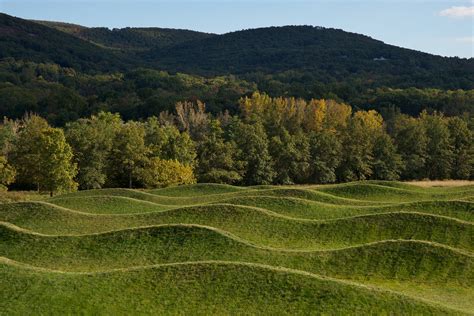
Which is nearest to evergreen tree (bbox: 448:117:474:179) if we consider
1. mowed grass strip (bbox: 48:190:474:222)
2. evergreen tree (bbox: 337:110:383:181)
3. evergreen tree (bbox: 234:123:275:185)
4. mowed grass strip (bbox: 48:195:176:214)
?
evergreen tree (bbox: 337:110:383:181)

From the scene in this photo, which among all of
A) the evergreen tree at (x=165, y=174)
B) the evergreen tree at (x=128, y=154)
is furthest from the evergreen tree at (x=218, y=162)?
the evergreen tree at (x=128, y=154)

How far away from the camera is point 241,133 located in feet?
254

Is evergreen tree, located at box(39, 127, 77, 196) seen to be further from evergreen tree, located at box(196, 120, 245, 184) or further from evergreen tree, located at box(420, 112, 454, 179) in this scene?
evergreen tree, located at box(420, 112, 454, 179)

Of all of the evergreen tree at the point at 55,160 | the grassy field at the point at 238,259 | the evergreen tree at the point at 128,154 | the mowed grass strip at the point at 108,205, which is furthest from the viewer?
the evergreen tree at the point at 128,154

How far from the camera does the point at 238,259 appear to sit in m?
30.3

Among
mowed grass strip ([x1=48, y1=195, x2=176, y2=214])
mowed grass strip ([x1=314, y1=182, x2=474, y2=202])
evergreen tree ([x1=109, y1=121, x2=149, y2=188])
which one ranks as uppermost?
evergreen tree ([x1=109, y1=121, x2=149, y2=188])

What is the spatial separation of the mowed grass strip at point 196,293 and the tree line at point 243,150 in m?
39.4

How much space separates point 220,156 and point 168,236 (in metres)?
42.2

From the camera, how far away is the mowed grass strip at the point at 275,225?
3575 cm

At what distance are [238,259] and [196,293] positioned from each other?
6877 millimetres

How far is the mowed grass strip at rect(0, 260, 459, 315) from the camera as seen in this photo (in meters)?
22.6

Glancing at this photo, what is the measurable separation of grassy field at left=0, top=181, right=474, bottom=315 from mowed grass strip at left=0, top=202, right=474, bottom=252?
8 centimetres

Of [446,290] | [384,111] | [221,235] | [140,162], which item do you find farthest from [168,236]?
[384,111]

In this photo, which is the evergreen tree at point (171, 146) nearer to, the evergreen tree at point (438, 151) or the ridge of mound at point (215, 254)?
the evergreen tree at point (438, 151)
